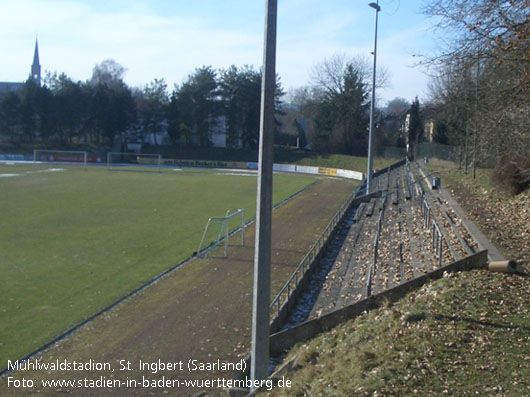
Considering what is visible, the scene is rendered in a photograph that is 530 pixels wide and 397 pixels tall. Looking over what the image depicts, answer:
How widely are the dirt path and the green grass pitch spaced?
2.93 feet

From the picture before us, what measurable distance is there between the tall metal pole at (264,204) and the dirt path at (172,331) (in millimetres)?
2643

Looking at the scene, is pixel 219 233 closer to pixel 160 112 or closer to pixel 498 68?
pixel 498 68

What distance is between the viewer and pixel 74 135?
9912 cm

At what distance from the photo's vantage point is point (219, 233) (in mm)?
23656

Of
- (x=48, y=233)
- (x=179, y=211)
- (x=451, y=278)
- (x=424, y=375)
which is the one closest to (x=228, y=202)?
(x=179, y=211)

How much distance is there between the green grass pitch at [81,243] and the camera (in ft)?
45.9

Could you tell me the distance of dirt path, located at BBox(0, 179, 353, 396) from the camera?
10.3 m

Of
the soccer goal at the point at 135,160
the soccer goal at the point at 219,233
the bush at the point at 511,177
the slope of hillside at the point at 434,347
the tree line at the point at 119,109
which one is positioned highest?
the tree line at the point at 119,109

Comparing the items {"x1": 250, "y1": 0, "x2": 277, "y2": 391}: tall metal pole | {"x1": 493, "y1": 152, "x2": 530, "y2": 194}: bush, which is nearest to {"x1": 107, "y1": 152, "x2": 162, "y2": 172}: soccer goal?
{"x1": 493, "y1": 152, "x2": 530, "y2": 194}: bush

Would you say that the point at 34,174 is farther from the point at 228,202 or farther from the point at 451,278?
the point at 451,278

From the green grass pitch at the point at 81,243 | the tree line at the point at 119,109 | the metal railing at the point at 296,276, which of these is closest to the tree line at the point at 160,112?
Result: the tree line at the point at 119,109

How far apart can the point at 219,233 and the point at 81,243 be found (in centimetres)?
602

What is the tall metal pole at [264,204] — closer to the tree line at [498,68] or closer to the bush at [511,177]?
the tree line at [498,68]

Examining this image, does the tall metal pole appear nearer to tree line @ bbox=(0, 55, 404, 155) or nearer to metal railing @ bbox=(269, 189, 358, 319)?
metal railing @ bbox=(269, 189, 358, 319)
